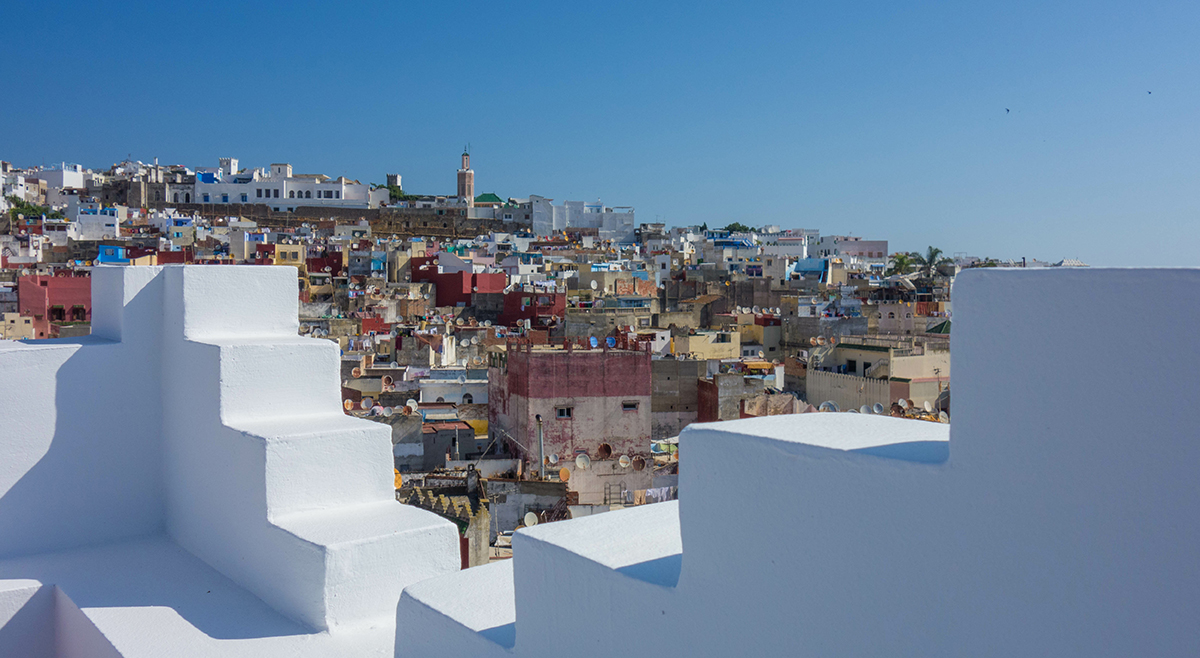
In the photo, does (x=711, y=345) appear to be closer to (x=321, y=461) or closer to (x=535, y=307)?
(x=535, y=307)

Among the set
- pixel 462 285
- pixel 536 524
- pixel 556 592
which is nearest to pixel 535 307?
pixel 462 285

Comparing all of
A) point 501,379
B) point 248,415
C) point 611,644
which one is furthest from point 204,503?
point 501,379

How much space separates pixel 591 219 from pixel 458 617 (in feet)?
202

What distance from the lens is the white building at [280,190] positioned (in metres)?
57.8

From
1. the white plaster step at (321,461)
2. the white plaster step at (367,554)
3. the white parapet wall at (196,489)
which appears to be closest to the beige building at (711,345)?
the white parapet wall at (196,489)

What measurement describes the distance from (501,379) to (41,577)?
13.9 metres

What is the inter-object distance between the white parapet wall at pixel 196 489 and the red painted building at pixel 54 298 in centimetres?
2205

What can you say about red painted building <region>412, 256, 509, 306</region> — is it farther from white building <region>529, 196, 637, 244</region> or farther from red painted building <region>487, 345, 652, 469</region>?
white building <region>529, 196, 637, 244</region>

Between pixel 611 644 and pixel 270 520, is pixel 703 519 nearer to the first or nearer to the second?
pixel 611 644

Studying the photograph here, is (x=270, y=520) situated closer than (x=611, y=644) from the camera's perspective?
No

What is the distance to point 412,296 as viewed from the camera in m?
32.1

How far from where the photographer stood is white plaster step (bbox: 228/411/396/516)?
301 cm

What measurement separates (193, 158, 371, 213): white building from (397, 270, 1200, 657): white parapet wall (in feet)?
195

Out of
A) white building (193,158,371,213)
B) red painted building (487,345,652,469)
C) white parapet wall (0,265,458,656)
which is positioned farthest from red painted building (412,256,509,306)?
white parapet wall (0,265,458,656)
